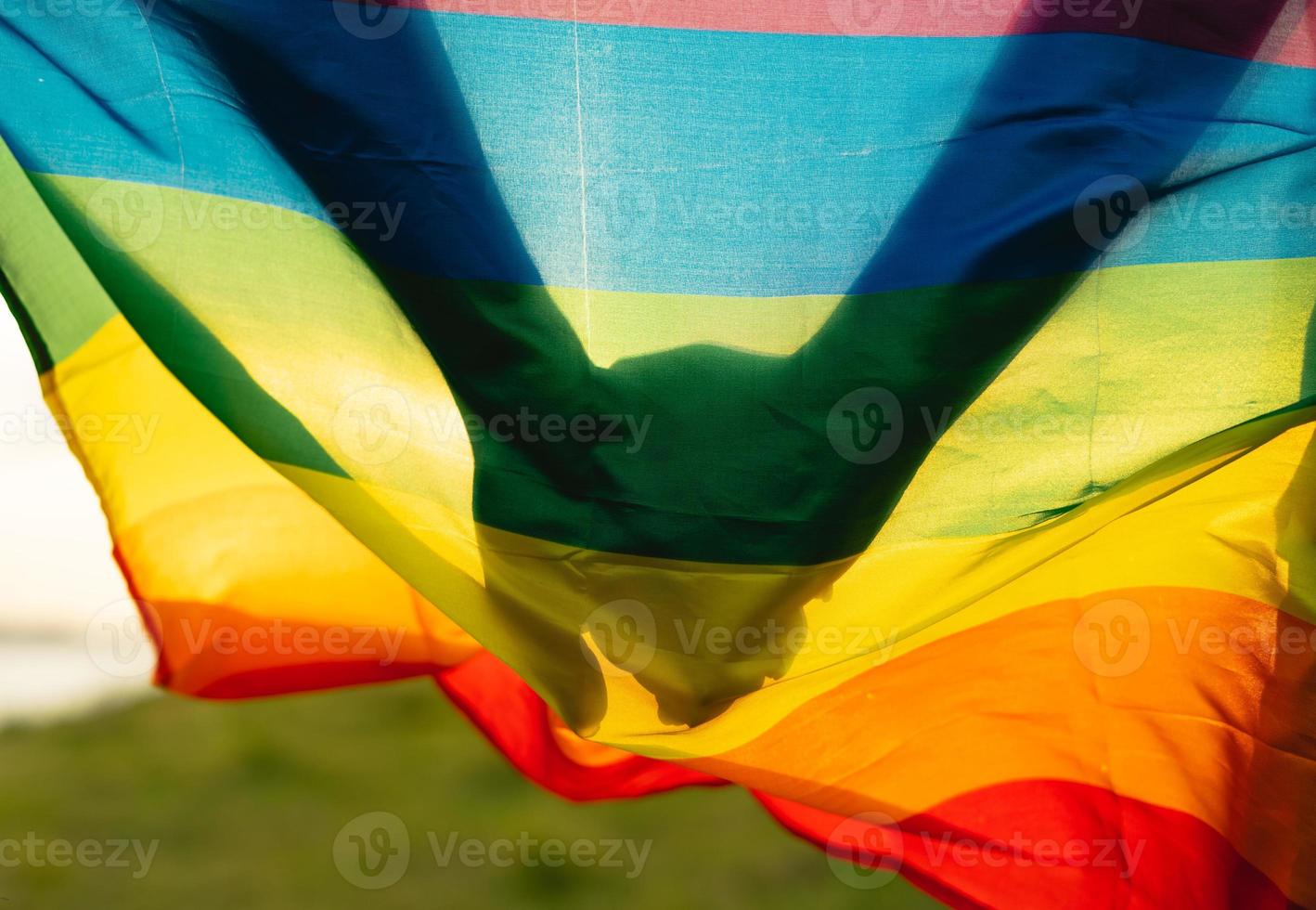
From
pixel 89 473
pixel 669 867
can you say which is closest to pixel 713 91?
pixel 89 473

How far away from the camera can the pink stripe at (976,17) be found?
2088 mm

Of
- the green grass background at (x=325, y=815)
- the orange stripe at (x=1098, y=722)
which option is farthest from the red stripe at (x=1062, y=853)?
the green grass background at (x=325, y=815)

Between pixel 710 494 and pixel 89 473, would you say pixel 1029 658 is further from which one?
pixel 89 473

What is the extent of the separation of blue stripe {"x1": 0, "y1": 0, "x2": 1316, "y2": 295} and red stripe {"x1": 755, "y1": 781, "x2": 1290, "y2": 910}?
3.07 feet

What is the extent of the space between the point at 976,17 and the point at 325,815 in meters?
2.68

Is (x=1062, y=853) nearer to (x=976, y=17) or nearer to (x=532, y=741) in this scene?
(x=532, y=741)

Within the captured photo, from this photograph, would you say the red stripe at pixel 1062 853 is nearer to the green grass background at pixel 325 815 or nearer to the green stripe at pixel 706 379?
the green stripe at pixel 706 379

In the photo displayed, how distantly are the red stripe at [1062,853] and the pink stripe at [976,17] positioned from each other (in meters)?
1.29

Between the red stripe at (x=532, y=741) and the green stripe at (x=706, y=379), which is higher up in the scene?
the green stripe at (x=706, y=379)

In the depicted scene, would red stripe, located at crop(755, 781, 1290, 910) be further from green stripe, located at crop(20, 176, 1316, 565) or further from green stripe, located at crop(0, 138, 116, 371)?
green stripe, located at crop(0, 138, 116, 371)

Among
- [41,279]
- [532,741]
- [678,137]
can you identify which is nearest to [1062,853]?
[532,741]

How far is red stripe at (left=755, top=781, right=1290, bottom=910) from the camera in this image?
215 centimetres

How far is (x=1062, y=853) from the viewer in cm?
219

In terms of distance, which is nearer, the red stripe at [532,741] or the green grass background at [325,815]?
the red stripe at [532,741]
